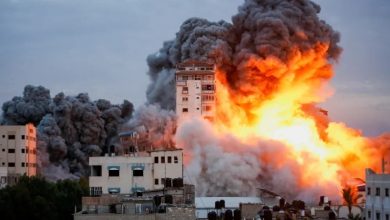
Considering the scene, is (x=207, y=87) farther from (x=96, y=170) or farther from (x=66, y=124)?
Result: (x=96, y=170)

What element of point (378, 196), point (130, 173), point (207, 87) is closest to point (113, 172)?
point (130, 173)

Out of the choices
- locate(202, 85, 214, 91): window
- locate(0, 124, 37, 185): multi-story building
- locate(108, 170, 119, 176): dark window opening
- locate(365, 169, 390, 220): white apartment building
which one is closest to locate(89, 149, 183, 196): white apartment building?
locate(108, 170, 119, 176): dark window opening

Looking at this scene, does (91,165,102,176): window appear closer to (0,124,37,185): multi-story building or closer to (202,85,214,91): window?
(202,85,214,91): window

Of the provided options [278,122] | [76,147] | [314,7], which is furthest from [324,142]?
[76,147]

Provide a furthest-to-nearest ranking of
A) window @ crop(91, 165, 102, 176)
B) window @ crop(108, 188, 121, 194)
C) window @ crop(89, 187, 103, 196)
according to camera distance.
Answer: window @ crop(91, 165, 102, 176) → window @ crop(108, 188, 121, 194) → window @ crop(89, 187, 103, 196)

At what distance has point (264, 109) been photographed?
10431 cm

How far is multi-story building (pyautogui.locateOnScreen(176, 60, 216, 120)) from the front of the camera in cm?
10606

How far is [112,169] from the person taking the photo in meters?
77.4

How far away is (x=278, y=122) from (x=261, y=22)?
9225 millimetres

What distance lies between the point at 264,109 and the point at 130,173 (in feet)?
95.1

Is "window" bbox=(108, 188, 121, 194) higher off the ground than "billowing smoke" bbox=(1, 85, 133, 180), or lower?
lower

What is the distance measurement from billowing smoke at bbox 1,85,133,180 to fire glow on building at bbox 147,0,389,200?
1555 cm

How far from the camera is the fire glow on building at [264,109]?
9706 centimetres

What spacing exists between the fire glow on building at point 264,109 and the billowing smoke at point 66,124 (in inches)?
612
